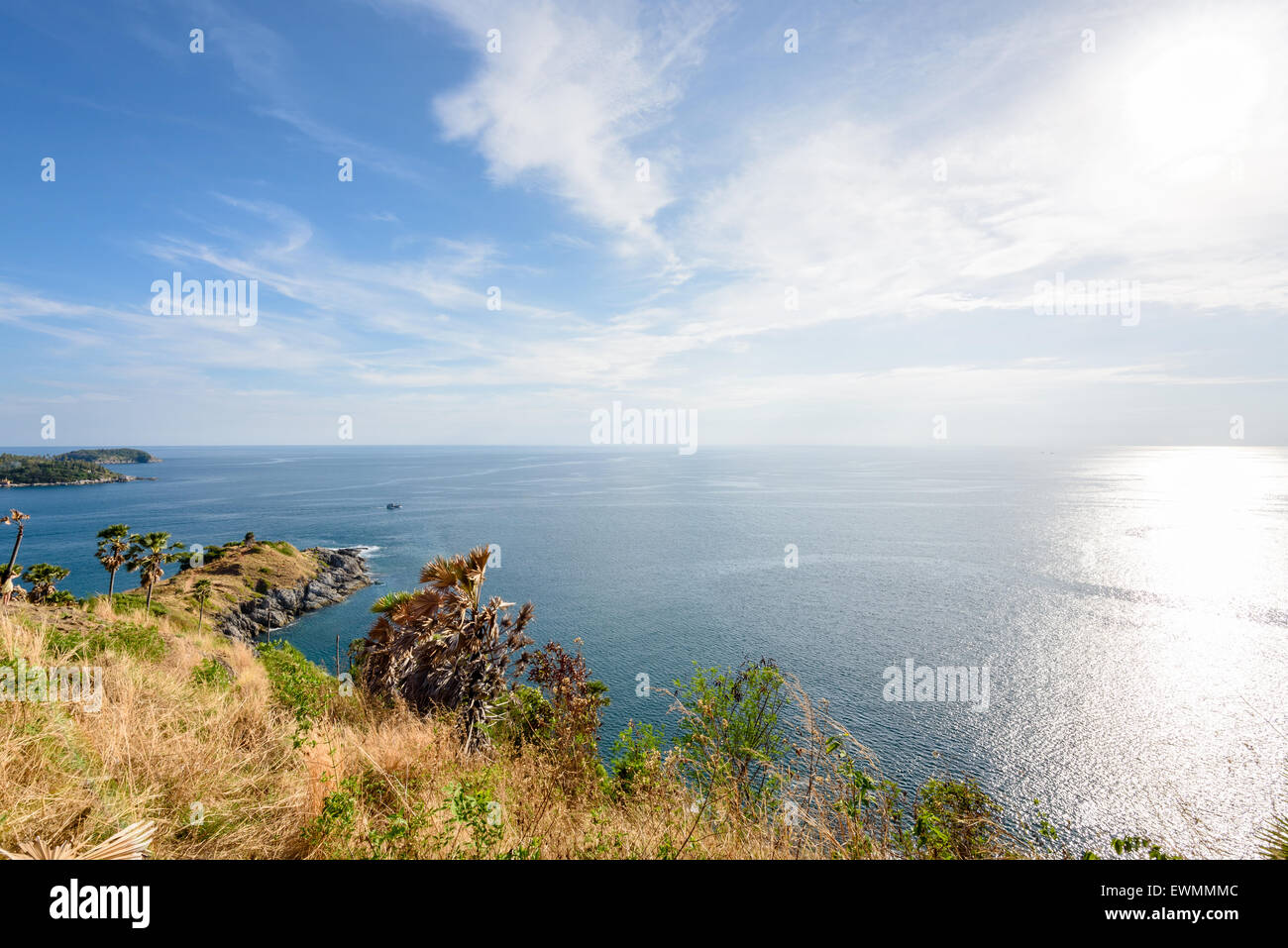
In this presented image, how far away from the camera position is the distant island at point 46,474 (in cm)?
14675

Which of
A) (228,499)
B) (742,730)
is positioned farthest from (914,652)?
(228,499)

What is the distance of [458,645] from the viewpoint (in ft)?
37.5

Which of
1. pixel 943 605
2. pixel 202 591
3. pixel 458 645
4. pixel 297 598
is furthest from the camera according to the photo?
pixel 297 598

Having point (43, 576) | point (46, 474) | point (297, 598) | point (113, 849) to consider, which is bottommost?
point (297, 598)

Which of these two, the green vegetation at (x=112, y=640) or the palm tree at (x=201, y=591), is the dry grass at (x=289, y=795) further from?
the palm tree at (x=201, y=591)

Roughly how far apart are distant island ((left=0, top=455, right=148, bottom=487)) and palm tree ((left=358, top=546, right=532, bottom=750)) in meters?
213

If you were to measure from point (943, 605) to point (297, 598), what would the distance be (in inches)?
2491

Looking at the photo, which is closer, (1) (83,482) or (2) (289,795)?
(2) (289,795)

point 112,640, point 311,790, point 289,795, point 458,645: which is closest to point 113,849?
point 289,795

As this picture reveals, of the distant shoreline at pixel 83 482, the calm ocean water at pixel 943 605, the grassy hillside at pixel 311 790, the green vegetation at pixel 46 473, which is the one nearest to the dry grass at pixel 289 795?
the grassy hillside at pixel 311 790

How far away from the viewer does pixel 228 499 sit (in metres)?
120

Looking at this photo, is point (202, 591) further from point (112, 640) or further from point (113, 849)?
point (113, 849)

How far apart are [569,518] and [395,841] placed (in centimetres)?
9072
